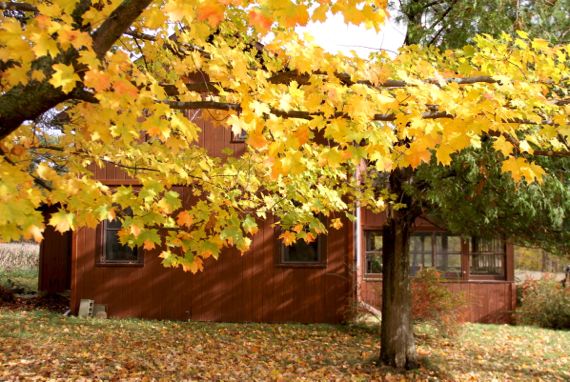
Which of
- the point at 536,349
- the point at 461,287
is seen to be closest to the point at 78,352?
the point at 536,349

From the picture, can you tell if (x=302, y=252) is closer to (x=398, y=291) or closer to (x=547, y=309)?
(x=398, y=291)

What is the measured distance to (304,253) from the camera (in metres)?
13.7

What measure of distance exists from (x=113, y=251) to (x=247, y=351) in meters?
5.31

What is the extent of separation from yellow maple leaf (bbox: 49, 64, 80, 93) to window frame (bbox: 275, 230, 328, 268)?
1060cm

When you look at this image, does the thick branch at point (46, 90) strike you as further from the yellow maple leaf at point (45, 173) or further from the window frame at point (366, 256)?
the window frame at point (366, 256)

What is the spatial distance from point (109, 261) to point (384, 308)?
24.6 feet

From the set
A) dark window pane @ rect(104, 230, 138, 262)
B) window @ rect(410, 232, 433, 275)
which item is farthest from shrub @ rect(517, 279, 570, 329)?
dark window pane @ rect(104, 230, 138, 262)

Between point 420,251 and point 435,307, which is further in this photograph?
point 420,251

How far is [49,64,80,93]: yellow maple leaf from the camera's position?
294 cm

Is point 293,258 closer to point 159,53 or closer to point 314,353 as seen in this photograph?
point 314,353

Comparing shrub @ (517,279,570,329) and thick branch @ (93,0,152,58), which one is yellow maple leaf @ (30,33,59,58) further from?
shrub @ (517,279,570,329)

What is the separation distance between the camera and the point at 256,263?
13.5 meters

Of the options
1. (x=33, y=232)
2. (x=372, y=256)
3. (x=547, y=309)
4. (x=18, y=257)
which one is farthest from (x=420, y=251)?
(x=18, y=257)

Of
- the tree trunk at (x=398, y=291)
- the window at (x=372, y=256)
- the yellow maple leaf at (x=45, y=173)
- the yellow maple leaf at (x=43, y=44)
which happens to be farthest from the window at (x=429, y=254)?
the yellow maple leaf at (x=43, y=44)
